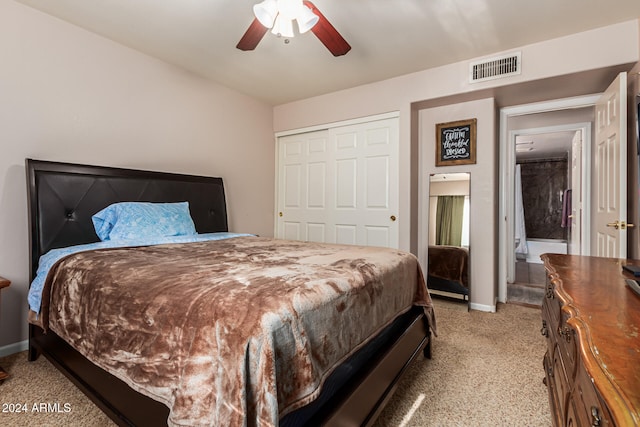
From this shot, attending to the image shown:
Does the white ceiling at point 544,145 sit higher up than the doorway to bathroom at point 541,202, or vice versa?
the white ceiling at point 544,145

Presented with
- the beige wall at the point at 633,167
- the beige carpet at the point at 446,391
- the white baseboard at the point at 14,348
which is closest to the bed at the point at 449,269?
the beige carpet at the point at 446,391

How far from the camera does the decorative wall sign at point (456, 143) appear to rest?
330 cm

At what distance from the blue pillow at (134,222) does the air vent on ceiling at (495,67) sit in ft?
10.2

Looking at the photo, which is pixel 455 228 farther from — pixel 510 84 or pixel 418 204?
pixel 510 84

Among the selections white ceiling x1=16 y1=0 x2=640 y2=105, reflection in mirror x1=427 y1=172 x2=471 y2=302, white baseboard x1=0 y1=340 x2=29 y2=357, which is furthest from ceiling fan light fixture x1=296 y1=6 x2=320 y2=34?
white baseboard x1=0 y1=340 x2=29 y2=357

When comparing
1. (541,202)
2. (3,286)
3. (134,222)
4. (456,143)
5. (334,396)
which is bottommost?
(334,396)

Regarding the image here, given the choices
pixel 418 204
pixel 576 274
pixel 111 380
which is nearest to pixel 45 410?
pixel 111 380

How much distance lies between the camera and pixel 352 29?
8.25 feet

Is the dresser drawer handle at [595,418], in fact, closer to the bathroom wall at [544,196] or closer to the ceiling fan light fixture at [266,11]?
the ceiling fan light fixture at [266,11]

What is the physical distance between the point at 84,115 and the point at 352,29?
2.33 m

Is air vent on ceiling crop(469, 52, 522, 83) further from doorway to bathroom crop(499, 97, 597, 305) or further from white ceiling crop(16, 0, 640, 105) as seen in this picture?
doorway to bathroom crop(499, 97, 597, 305)

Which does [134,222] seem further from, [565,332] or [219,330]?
[565,332]

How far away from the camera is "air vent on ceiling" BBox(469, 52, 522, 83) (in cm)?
280

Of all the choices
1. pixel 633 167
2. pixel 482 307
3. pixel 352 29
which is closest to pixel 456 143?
pixel 633 167
